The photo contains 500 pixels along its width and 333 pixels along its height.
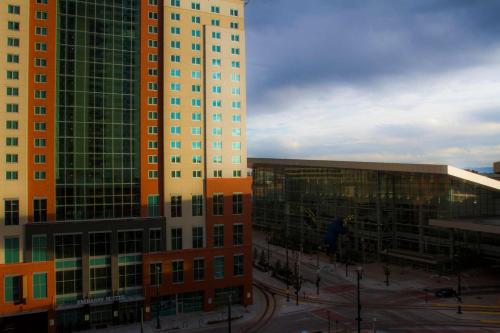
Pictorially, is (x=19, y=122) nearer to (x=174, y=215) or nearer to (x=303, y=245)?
(x=174, y=215)

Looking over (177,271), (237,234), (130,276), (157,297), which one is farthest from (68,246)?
(237,234)

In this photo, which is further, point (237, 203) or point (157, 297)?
point (237, 203)

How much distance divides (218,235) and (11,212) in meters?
27.1

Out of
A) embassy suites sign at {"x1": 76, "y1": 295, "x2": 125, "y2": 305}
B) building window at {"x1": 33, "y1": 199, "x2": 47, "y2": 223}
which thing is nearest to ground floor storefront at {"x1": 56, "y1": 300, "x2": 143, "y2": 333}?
embassy suites sign at {"x1": 76, "y1": 295, "x2": 125, "y2": 305}

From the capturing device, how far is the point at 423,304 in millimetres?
62062

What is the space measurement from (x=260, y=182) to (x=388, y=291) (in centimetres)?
7163

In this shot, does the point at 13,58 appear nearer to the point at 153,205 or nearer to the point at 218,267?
the point at 153,205

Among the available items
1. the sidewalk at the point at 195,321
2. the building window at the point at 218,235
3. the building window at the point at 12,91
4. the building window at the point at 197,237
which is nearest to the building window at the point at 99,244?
the sidewalk at the point at 195,321

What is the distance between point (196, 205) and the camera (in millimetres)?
62938

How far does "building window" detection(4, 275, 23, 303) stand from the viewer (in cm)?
5312

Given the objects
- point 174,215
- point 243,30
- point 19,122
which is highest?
point 243,30

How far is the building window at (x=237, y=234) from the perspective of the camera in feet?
211

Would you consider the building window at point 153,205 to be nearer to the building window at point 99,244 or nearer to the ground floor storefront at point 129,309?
the building window at point 99,244

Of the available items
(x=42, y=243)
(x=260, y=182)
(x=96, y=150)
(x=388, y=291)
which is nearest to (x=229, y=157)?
(x=96, y=150)
